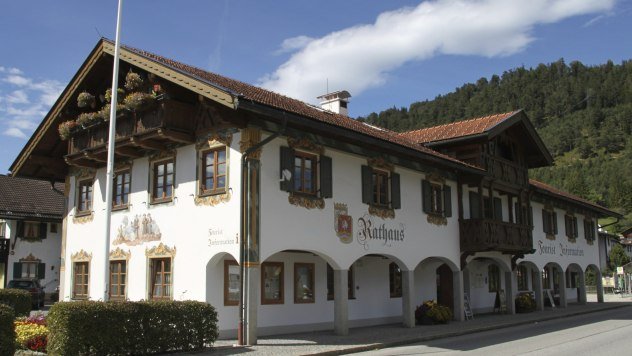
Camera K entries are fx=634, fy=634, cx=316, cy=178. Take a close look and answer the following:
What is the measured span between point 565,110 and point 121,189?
154050 millimetres

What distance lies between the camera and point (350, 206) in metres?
18.6

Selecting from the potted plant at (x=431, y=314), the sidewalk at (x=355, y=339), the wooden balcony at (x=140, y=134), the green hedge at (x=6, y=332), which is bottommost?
the sidewalk at (x=355, y=339)

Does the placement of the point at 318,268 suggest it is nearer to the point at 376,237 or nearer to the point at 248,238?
the point at 376,237

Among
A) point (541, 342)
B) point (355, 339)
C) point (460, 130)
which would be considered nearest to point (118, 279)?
point (355, 339)

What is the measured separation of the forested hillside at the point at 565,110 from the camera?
13338 centimetres

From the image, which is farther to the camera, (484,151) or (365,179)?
(484,151)

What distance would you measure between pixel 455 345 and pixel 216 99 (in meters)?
8.83

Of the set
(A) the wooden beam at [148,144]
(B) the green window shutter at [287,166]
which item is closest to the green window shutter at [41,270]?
(A) the wooden beam at [148,144]

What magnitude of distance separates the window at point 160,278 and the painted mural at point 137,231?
70cm

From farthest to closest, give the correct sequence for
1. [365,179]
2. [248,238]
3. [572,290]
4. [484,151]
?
[572,290] → [484,151] → [365,179] → [248,238]

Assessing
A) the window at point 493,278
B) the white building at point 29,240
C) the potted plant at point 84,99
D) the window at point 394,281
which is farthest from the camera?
the white building at point 29,240

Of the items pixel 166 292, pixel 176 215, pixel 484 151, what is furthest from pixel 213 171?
pixel 484 151

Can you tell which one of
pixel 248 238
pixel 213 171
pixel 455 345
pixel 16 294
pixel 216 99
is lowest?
pixel 455 345

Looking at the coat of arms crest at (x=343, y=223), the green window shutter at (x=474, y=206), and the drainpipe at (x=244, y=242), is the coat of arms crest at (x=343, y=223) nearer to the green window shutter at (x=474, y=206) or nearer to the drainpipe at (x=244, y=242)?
the drainpipe at (x=244, y=242)
